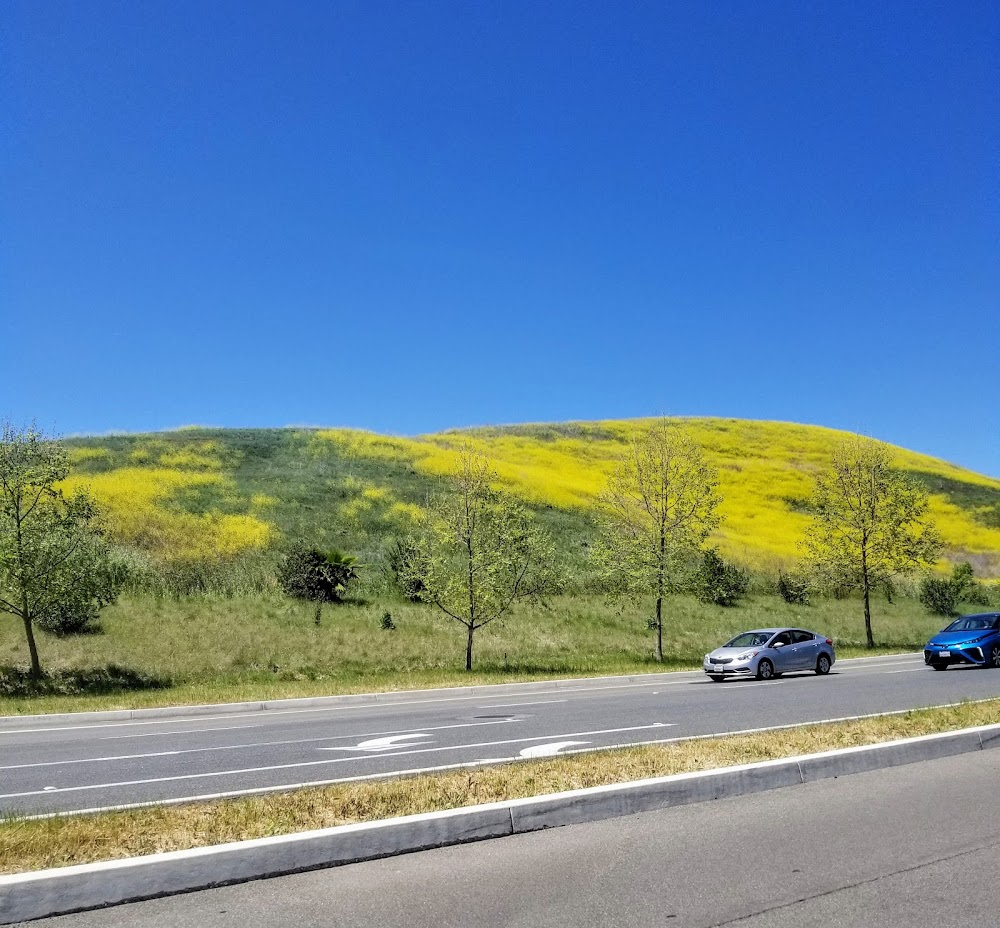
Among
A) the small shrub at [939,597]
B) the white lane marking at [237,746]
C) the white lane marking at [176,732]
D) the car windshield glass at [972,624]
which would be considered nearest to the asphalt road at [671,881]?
the white lane marking at [237,746]

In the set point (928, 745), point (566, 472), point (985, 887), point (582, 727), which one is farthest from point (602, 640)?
point (566, 472)

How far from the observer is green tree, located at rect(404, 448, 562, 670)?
26.8 m

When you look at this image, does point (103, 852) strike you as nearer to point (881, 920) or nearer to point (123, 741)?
point (881, 920)

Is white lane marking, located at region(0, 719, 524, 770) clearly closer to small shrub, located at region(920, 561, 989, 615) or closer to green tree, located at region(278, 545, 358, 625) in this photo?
green tree, located at region(278, 545, 358, 625)

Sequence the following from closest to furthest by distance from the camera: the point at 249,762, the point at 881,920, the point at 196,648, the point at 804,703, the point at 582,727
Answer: the point at 881,920, the point at 249,762, the point at 582,727, the point at 804,703, the point at 196,648

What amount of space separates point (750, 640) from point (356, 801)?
19.0 metres

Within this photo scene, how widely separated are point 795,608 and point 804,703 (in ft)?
93.8

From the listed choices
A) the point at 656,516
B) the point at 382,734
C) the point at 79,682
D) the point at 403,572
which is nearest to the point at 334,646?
the point at 403,572

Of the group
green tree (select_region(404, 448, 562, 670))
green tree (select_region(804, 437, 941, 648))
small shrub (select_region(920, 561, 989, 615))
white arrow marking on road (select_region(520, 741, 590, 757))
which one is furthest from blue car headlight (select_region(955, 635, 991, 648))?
small shrub (select_region(920, 561, 989, 615))

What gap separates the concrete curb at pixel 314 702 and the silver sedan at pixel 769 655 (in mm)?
1848

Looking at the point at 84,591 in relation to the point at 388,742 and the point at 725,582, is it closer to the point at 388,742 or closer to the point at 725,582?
the point at 388,742

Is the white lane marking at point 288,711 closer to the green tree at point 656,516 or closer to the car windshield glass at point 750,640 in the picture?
the car windshield glass at point 750,640

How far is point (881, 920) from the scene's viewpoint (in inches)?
183

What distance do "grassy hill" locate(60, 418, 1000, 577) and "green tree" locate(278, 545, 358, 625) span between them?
573cm
